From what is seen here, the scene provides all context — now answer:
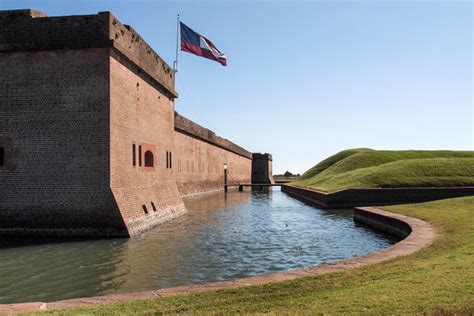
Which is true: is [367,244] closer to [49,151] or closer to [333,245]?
[333,245]

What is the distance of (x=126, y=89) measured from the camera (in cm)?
1508

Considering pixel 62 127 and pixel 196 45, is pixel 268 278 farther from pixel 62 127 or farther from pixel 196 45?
pixel 196 45

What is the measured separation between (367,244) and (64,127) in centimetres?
949

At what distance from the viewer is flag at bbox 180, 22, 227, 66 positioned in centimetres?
2270

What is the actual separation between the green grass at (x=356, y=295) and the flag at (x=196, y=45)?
17.8 metres

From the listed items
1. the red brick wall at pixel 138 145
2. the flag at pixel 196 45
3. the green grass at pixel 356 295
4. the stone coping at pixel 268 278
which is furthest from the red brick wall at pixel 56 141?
the flag at pixel 196 45

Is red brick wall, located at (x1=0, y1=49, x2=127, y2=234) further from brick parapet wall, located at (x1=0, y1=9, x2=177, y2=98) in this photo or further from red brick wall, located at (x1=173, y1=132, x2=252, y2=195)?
red brick wall, located at (x1=173, y1=132, x2=252, y2=195)

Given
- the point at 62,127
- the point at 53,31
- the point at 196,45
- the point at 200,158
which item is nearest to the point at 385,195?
the point at 196,45

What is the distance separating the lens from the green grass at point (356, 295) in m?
4.70

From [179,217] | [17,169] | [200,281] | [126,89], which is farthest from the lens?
[179,217]

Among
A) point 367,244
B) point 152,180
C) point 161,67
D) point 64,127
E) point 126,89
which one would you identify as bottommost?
point 367,244

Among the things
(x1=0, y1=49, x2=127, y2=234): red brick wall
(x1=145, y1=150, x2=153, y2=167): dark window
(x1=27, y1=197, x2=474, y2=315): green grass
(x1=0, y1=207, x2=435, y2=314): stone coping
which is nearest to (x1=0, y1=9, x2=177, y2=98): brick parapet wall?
(x1=0, y1=49, x2=127, y2=234): red brick wall

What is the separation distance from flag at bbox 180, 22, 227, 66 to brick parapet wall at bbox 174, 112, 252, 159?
9.27 metres

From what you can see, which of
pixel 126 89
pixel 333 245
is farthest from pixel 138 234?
pixel 333 245
